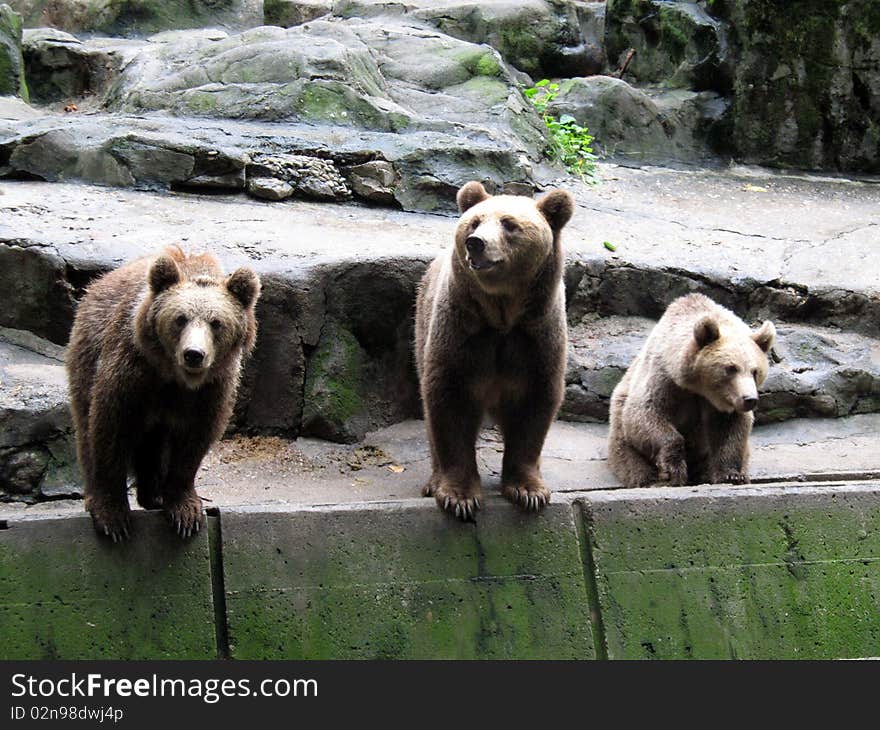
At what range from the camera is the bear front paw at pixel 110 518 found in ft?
17.2

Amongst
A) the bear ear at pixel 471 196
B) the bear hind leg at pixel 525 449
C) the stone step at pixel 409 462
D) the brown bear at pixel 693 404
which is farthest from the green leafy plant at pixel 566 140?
the bear hind leg at pixel 525 449

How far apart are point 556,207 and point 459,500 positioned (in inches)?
61.4

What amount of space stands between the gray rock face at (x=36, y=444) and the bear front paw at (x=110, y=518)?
Answer: 1722mm

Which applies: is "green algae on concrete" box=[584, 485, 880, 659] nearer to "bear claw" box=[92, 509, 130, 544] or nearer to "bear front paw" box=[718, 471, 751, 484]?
"bear front paw" box=[718, 471, 751, 484]

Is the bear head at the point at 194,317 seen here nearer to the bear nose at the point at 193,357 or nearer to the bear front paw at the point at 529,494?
the bear nose at the point at 193,357

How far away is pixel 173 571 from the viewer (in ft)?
18.0

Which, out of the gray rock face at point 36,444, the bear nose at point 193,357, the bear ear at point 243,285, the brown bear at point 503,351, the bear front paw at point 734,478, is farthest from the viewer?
the bear front paw at point 734,478

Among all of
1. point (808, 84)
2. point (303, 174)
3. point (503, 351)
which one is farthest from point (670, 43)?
point (503, 351)

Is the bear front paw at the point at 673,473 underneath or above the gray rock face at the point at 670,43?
underneath

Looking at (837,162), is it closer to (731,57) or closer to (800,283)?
(731,57)

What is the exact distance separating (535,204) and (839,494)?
2253mm

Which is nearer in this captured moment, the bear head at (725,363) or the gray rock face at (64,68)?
the bear head at (725,363)

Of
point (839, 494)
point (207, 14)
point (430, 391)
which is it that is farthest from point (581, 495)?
point (207, 14)

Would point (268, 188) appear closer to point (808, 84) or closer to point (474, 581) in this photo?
point (474, 581)
